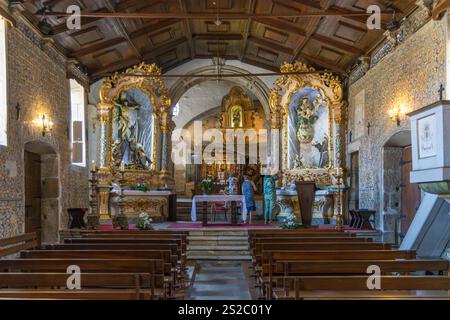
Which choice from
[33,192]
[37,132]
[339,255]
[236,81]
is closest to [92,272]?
[339,255]

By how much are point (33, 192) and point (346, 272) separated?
9263mm

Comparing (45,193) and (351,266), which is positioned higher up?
(45,193)

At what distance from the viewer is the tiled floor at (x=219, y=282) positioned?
8273 mm

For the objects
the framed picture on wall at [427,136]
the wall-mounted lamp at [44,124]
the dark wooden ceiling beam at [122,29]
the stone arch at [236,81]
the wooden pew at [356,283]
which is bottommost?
the wooden pew at [356,283]

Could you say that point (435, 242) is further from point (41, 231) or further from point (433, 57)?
point (41, 231)

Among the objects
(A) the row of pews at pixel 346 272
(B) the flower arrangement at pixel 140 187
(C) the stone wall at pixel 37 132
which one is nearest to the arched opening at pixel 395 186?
(A) the row of pews at pixel 346 272

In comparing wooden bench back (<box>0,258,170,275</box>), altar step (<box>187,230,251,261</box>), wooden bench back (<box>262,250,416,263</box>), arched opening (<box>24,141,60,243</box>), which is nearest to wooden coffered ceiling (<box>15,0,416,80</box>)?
arched opening (<box>24,141,60,243</box>)

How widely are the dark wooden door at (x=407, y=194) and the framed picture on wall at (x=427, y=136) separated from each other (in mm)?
4938

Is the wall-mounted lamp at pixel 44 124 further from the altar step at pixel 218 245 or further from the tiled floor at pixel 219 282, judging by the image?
the tiled floor at pixel 219 282

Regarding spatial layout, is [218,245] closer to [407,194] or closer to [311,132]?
[407,194]

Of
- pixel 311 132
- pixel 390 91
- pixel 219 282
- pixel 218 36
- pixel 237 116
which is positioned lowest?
pixel 219 282

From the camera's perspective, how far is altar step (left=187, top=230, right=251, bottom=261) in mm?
13203

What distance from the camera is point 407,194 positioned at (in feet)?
42.4
